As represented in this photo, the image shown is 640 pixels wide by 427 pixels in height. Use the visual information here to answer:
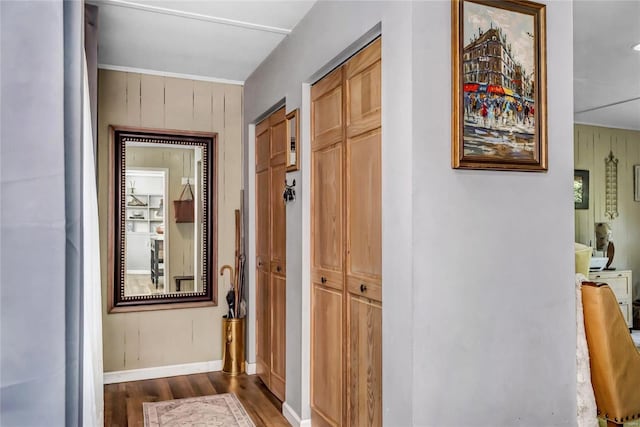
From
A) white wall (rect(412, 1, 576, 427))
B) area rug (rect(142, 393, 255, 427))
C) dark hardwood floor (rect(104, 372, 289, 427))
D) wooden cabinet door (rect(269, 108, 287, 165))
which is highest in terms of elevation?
wooden cabinet door (rect(269, 108, 287, 165))

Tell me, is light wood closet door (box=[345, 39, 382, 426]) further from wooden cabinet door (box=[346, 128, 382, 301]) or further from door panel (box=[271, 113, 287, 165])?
door panel (box=[271, 113, 287, 165])

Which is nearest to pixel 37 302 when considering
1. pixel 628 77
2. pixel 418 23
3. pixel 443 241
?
pixel 443 241

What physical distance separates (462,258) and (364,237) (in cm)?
53

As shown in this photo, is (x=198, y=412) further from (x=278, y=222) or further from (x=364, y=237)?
(x=364, y=237)

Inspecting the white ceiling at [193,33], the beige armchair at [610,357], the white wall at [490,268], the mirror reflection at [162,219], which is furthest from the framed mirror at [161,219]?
the beige armchair at [610,357]

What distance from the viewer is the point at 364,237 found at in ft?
7.47

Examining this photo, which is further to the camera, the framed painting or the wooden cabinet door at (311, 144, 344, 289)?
the framed painting

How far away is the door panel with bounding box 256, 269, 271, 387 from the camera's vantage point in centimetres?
375

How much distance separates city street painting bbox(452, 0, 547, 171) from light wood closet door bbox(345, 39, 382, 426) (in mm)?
402

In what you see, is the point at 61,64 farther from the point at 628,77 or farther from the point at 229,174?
the point at 628,77

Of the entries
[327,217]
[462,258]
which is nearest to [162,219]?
[327,217]

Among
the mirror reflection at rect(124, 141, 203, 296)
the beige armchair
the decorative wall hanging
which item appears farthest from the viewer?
the decorative wall hanging

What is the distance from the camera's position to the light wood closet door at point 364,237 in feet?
7.07

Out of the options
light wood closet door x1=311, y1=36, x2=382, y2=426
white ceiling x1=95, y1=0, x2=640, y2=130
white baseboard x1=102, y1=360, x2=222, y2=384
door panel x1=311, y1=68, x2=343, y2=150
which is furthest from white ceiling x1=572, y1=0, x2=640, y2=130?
white baseboard x1=102, y1=360, x2=222, y2=384
